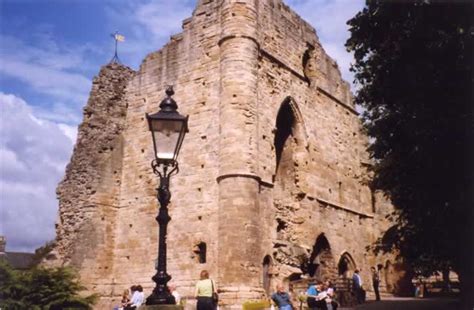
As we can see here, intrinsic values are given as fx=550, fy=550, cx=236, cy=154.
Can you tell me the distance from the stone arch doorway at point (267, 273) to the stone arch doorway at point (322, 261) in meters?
3.79

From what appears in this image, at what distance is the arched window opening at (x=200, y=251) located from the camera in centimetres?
1778

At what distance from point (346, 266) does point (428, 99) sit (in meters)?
13.3

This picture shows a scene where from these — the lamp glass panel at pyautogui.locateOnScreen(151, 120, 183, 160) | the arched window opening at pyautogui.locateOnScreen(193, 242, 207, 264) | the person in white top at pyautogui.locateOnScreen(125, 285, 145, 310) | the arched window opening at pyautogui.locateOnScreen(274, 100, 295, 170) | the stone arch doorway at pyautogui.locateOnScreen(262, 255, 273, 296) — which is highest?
the arched window opening at pyautogui.locateOnScreen(274, 100, 295, 170)

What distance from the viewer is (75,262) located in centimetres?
1906

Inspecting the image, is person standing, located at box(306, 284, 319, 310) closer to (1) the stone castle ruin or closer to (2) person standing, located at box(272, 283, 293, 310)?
(2) person standing, located at box(272, 283, 293, 310)

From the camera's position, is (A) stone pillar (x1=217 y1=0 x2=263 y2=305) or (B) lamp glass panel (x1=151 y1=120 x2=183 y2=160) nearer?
(B) lamp glass panel (x1=151 y1=120 x2=183 y2=160)

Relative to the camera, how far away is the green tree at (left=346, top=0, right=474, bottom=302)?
34.8ft

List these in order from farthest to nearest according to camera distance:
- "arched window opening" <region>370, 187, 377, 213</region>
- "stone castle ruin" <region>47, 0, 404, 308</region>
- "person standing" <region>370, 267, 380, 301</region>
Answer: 1. "arched window opening" <region>370, 187, 377, 213</region>
2. "person standing" <region>370, 267, 380, 301</region>
3. "stone castle ruin" <region>47, 0, 404, 308</region>

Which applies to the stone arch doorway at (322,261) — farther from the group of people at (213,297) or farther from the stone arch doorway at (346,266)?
the group of people at (213,297)

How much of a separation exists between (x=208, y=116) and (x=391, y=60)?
8.14 m

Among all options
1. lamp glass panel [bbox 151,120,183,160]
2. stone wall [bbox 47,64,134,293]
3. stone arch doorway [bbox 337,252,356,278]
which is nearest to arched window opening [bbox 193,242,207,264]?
stone wall [bbox 47,64,134,293]

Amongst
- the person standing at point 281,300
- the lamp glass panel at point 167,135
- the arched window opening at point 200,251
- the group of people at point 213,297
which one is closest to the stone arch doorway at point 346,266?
the arched window opening at point 200,251

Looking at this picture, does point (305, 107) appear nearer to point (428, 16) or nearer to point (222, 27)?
point (222, 27)

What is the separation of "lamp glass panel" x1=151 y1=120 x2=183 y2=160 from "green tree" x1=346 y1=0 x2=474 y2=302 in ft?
19.7
